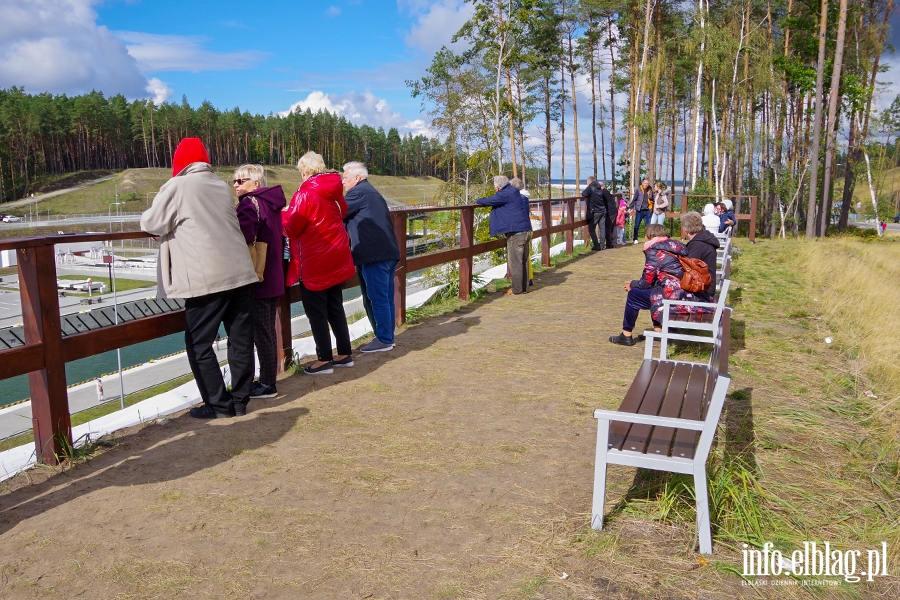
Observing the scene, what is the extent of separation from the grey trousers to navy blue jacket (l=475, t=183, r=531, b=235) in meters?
0.16

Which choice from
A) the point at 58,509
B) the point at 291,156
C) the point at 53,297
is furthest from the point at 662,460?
the point at 291,156

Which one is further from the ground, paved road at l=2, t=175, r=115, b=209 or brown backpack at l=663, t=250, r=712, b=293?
paved road at l=2, t=175, r=115, b=209

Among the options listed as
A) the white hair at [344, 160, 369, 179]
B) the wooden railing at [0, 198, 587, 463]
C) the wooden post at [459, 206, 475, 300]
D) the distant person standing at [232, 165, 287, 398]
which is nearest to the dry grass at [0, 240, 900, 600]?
the distant person standing at [232, 165, 287, 398]

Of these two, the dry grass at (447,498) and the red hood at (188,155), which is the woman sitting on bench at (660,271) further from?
the red hood at (188,155)

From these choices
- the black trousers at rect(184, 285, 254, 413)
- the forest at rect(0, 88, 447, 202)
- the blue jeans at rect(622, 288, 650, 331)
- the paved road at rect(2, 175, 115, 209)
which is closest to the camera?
the black trousers at rect(184, 285, 254, 413)

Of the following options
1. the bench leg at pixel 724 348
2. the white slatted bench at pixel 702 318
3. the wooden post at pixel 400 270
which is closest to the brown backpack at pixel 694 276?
the white slatted bench at pixel 702 318

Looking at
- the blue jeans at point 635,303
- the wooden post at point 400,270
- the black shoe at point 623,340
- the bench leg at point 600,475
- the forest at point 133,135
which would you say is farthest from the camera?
the forest at point 133,135

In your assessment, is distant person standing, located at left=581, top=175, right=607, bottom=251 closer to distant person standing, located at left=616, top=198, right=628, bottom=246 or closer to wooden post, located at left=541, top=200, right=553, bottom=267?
distant person standing, located at left=616, top=198, right=628, bottom=246

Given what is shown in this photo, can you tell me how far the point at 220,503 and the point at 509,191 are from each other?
701 centimetres

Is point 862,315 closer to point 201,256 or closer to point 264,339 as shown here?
point 264,339

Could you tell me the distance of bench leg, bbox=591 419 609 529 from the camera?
3.16 meters

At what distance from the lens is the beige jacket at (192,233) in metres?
4.35

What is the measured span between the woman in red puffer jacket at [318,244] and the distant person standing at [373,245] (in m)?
0.45

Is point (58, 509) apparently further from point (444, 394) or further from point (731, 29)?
point (731, 29)
